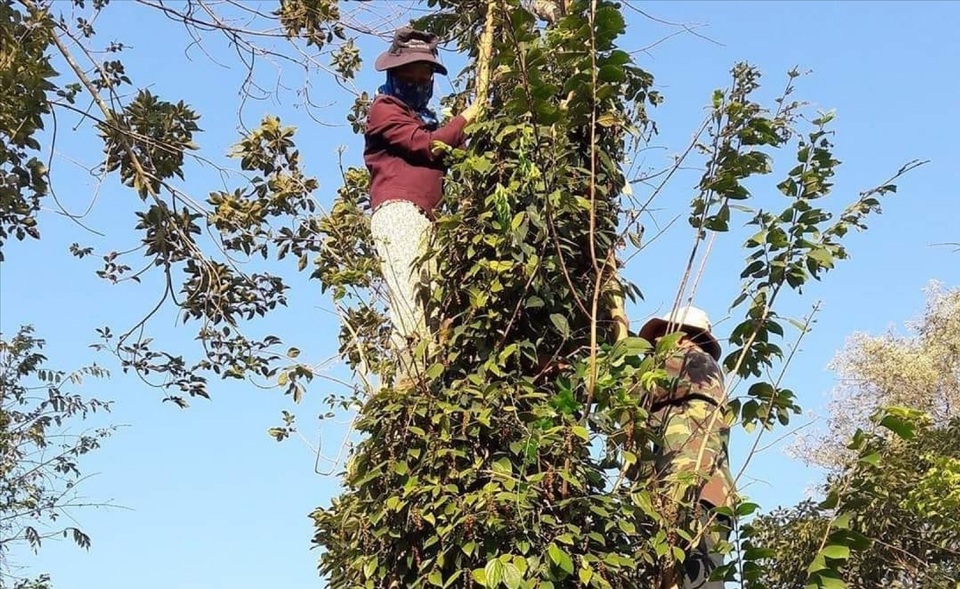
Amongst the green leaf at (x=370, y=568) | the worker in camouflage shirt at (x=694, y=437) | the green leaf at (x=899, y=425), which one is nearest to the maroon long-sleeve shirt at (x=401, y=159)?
the worker in camouflage shirt at (x=694, y=437)

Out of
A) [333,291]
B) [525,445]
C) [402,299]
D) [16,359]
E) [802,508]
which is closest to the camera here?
[525,445]

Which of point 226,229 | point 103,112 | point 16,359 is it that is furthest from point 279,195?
point 16,359

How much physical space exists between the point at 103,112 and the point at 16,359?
7.55 m

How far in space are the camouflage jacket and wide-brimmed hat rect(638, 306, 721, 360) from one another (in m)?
0.04

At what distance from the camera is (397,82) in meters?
3.84

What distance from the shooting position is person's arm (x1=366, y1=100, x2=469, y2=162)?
352 centimetres

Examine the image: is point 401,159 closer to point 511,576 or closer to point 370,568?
point 370,568

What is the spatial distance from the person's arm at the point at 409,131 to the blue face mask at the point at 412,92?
10 cm

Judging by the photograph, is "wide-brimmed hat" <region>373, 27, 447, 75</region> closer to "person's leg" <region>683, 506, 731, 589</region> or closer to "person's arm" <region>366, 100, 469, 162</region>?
"person's arm" <region>366, 100, 469, 162</region>

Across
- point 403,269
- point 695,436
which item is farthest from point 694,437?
point 403,269

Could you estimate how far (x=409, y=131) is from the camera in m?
3.64

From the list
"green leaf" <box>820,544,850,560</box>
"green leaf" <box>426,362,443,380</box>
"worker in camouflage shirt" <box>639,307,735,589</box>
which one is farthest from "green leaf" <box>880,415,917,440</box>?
"green leaf" <box>426,362,443,380</box>

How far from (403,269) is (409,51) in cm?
80

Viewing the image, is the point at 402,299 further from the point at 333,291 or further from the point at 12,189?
the point at 12,189
